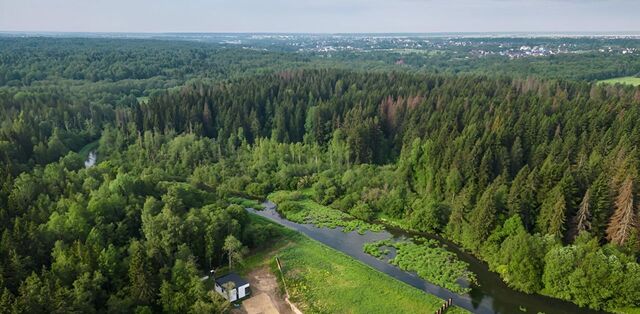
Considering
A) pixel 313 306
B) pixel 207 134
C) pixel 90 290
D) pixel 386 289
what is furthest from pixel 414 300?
pixel 207 134

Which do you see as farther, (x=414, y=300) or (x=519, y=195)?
(x=519, y=195)

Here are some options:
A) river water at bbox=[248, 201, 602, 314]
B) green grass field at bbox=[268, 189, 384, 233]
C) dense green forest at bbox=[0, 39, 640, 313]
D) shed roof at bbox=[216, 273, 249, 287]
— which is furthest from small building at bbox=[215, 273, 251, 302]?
green grass field at bbox=[268, 189, 384, 233]

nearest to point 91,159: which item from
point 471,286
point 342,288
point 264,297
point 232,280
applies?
point 232,280

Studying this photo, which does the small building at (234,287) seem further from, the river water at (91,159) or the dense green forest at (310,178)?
the river water at (91,159)

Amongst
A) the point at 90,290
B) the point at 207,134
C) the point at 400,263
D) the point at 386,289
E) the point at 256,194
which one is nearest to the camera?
the point at 90,290

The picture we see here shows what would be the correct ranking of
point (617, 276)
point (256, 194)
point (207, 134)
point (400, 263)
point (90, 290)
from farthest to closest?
point (207, 134)
point (256, 194)
point (400, 263)
point (617, 276)
point (90, 290)

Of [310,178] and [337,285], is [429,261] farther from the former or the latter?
[310,178]

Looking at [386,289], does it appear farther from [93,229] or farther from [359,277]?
[93,229]

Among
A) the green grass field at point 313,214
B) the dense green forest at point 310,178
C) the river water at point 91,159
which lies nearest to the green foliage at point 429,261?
the dense green forest at point 310,178
